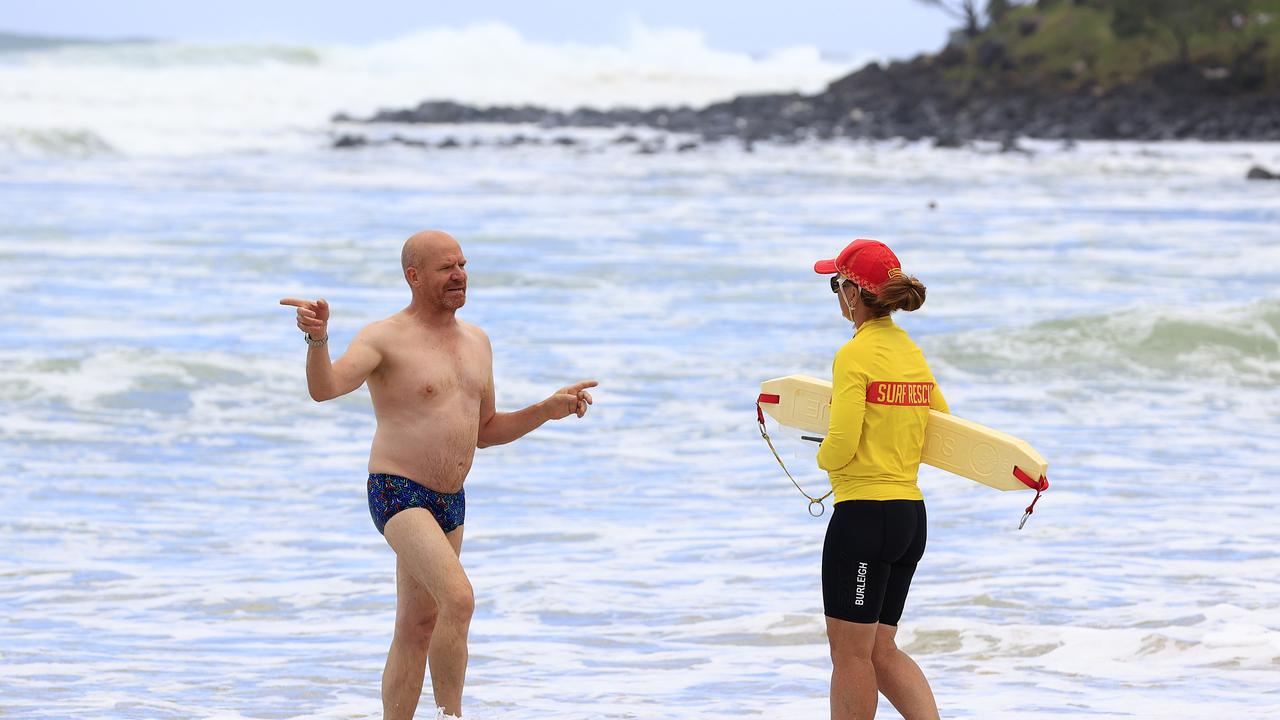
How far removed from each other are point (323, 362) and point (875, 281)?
5.13 ft

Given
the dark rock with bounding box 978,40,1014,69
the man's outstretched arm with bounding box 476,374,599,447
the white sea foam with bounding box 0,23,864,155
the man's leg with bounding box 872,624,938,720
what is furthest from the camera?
the dark rock with bounding box 978,40,1014,69

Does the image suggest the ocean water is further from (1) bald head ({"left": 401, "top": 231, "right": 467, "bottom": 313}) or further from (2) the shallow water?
(1) bald head ({"left": 401, "top": 231, "right": 467, "bottom": 313})

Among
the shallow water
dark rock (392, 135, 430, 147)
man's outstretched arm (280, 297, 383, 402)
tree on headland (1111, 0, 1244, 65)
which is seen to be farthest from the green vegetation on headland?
man's outstretched arm (280, 297, 383, 402)

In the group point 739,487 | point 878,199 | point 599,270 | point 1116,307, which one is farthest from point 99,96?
point 739,487

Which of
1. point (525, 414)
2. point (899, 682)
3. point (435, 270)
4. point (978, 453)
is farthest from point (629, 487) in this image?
point (978, 453)

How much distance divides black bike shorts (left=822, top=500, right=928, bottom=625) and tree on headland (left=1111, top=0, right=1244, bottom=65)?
223 ft

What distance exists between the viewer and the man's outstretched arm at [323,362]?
199 inches

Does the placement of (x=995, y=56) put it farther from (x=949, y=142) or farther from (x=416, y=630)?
(x=416, y=630)

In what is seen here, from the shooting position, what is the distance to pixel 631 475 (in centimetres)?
1134

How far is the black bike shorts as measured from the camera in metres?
5.13

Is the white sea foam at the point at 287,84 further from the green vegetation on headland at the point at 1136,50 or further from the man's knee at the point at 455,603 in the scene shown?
the man's knee at the point at 455,603

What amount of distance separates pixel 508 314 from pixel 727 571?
34.8 feet

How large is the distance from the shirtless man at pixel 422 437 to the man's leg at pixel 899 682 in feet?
3.83

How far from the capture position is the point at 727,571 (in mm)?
8914
